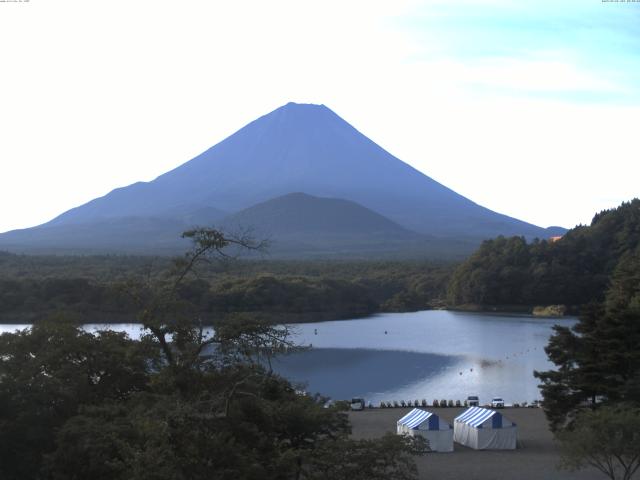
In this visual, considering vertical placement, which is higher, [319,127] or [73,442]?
[319,127]

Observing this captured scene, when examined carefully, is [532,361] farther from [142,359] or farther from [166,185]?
[166,185]

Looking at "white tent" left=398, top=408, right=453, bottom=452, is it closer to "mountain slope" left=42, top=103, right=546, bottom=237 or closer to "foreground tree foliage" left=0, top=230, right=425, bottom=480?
"foreground tree foliage" left=0, top=230, right=425, bottom=480

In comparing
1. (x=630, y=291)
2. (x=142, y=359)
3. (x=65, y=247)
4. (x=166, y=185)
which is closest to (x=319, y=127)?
(x=166, y=185)

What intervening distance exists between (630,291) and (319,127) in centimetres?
8071

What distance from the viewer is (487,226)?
84.4 m

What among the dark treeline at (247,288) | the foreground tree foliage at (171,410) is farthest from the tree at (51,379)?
the dark treeline at (247,288)

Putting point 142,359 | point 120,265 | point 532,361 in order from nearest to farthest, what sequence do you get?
1. point 142,359
2. point 532,361
3. point 120,265

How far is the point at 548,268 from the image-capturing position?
39656 millimetres

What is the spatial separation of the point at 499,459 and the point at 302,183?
7769 centimetres

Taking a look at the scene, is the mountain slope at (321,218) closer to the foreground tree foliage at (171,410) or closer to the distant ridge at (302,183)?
the distant ridge at (302,183)

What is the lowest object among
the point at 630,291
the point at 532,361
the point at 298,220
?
the point at 532,361

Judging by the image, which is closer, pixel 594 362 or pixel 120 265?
pixel 594 362

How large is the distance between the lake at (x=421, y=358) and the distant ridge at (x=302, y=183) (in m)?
45.3

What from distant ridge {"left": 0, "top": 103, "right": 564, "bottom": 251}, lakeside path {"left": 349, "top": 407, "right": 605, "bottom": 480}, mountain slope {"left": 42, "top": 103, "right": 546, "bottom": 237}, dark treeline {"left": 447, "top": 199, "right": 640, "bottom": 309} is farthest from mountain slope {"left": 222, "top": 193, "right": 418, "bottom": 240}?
lakeside path {"left": 349, "top": 407, "right": 605, "bottom": 480}
